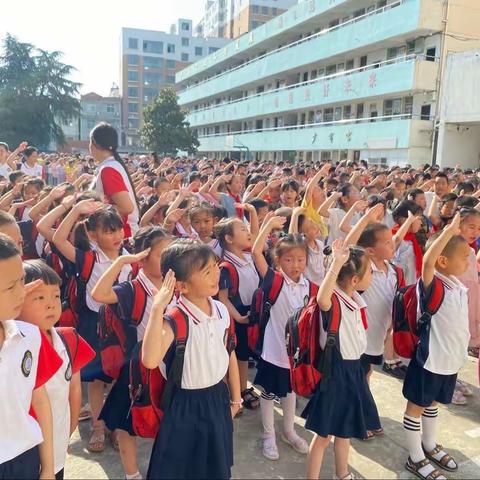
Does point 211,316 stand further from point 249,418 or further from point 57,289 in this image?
point 249,418

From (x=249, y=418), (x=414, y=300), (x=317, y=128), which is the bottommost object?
(x=249, y=418)

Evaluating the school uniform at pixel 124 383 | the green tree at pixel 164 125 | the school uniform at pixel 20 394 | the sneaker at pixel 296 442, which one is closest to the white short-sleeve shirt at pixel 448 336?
the sneaker at pixel 296 442

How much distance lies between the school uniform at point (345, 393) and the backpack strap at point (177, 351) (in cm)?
74

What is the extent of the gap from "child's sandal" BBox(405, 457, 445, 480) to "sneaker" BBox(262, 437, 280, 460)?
70cm

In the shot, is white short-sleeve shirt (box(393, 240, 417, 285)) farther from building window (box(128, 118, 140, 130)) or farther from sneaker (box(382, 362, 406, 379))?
building window (box(128, 118, 140, 130))

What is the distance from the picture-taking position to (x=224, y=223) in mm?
3121

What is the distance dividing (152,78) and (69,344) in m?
→ 64.0

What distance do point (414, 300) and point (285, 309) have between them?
0.73 meters

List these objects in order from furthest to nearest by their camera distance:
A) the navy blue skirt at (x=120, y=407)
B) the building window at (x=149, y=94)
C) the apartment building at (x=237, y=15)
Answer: the building window at (x=149, y=94)
the apartment building at (x=237, y=15)
the navy blue skirt at (x=120, y=407)

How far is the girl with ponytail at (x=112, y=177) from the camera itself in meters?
3.30

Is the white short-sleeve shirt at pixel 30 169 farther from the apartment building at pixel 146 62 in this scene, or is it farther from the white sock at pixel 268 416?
the apartment building at pixel 146 62

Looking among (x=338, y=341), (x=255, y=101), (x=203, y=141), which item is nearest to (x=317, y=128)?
(x=255, y=101)

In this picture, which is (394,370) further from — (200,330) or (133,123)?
(133,123)

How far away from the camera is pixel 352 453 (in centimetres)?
268
